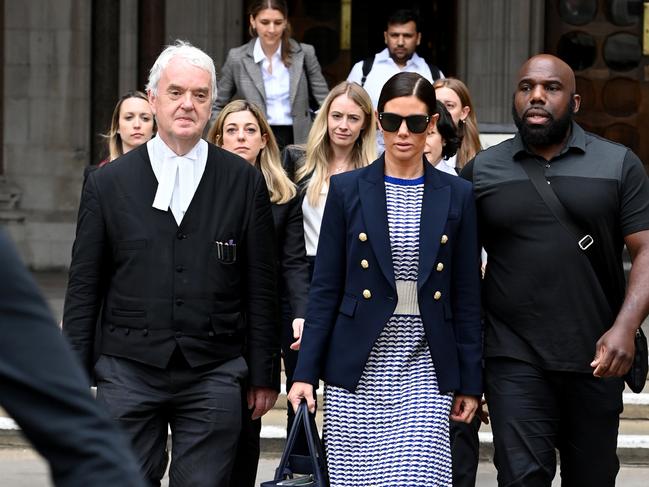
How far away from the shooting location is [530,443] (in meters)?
5.25

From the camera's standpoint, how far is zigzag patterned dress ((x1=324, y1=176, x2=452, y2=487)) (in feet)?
16.3

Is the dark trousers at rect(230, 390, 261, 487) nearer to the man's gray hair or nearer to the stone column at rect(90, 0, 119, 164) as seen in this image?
the man's gray hair

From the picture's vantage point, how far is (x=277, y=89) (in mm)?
9648

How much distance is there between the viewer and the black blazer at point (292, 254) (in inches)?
249

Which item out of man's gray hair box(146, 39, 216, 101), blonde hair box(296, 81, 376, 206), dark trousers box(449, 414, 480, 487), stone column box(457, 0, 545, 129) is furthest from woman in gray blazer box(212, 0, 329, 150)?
man's gray hair box(146, 39, 216, 101)

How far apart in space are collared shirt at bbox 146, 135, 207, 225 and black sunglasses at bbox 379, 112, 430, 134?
2.06ft

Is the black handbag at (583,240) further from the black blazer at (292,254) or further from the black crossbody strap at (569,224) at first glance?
the black blazer at (292,254)

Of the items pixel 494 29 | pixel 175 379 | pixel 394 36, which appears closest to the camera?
pixel 175 379

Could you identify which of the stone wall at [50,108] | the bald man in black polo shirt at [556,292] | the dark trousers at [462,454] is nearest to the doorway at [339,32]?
the stone wall at [50,108]

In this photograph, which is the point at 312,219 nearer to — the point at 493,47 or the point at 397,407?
the point at 397,407

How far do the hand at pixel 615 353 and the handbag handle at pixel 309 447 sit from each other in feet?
3.15

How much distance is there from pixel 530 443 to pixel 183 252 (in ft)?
4.32

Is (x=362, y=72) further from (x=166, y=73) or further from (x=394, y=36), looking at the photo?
(x=166, y=73)

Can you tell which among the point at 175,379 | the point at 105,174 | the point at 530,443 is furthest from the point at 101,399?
the point at 530,443
